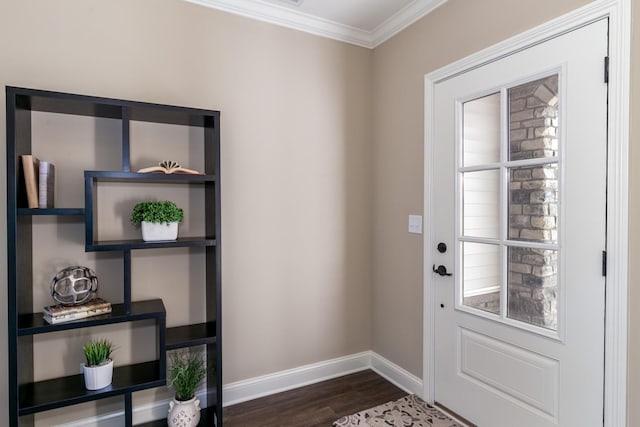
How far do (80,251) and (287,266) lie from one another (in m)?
1.24

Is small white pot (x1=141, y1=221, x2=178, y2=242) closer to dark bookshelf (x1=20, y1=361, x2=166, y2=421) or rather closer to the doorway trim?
dark bookshelf (x1=20, y1=361, x2=166, y2=421)

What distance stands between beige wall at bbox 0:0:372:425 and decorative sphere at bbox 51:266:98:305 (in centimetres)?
31

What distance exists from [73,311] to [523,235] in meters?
2.24

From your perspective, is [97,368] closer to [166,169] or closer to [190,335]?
[190,335]

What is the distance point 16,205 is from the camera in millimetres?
1598

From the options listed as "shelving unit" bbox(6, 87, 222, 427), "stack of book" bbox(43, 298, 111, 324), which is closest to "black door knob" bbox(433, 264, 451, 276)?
"shelving unit" bbox(6, 87, 222, 427)

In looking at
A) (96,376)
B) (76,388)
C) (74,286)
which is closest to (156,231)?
(74,286)

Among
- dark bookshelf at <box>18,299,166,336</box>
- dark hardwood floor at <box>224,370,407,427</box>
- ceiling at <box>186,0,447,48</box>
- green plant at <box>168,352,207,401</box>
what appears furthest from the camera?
ceiling at <box>186,0,447,48</box>

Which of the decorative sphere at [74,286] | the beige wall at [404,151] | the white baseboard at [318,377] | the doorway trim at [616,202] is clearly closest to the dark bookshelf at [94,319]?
the decorative sphere at [74,286]

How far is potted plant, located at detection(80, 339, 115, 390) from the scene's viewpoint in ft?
5.75

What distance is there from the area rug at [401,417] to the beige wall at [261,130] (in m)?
0.58

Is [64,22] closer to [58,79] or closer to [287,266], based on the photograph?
[58,79]

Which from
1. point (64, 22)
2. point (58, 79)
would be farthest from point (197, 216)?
point (64, 22)

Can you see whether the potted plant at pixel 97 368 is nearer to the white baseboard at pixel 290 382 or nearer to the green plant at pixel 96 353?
the green plant at pixel 96 353
